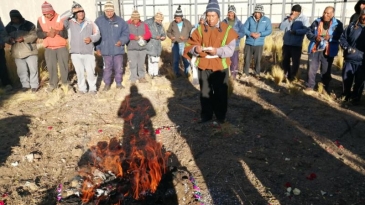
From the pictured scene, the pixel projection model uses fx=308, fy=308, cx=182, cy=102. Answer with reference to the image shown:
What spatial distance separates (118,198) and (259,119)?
3.29 m

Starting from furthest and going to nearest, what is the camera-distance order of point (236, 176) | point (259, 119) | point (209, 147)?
point (259, 119)
point (209, 147)
point (236, 176)

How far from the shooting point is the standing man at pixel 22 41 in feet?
22.7

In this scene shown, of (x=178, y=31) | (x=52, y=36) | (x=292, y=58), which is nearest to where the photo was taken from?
(x=52, y=36)

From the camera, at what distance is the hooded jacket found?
6.93 metres

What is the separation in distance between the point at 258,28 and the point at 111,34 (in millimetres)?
3668

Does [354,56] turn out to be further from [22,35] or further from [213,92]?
[22,35]

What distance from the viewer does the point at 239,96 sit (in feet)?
23.4

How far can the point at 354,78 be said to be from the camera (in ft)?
21.2

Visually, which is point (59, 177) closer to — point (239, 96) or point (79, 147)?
point (79, 147)

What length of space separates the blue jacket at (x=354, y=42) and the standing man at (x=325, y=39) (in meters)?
0.27

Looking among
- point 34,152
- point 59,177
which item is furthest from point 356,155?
point 34,152

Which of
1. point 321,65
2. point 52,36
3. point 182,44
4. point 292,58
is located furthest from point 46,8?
point 321,65

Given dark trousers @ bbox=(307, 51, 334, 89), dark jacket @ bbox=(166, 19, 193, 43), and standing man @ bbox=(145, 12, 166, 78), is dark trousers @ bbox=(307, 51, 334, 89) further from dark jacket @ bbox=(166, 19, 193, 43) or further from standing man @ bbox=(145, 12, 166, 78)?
Result: standing man @ bbox=(145, 12, 166, 78)

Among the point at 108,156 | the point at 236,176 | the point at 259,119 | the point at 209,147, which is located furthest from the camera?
the point at 259,119
